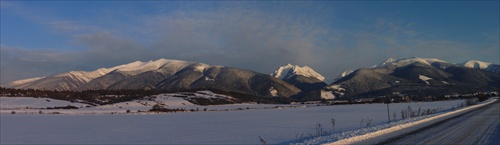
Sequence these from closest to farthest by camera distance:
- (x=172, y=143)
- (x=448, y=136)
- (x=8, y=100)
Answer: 1. (x=448, y=136)
2. (x=172, y=143)
3. (x=8, y=100)

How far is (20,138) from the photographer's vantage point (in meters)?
19.9

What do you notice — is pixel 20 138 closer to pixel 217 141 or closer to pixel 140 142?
pixel 140 142

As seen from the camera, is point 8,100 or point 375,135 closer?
point 375,135

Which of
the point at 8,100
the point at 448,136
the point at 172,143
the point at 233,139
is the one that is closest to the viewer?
the point at 448,136

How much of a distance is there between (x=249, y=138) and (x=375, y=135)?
20.8ft

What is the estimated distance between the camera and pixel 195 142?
18328 mm

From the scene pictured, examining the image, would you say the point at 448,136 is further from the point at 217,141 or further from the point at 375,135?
the point at 217,141

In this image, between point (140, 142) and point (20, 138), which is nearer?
point (140, 142)

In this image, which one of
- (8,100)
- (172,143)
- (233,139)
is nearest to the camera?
(172,143)

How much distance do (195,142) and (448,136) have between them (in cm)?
1162

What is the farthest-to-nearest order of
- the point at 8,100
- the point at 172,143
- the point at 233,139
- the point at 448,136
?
the point at 8,100 → the point at 233,139 → the point at 172,143 → the point at 448,136

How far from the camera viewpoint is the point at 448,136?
1716 centimetres

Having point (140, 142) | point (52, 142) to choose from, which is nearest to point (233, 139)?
point (140, 142)

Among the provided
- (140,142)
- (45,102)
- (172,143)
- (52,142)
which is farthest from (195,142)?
(45,102)
